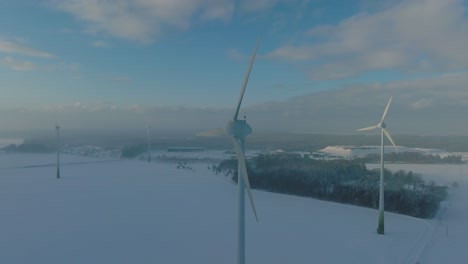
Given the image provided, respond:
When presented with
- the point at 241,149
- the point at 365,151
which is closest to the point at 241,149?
the point at 241,149

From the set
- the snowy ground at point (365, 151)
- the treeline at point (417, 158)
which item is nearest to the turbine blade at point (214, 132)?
the treeline at point (417, 158)

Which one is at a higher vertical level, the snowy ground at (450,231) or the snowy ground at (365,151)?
the snowy ground at (365,151)

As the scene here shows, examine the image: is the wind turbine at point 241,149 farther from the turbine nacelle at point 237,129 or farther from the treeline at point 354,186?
the treeline at point 354,186

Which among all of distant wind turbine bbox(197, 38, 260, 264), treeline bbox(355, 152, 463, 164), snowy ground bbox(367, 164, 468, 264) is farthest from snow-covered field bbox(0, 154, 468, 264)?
treeline bbox(355, 152, 463, 164)

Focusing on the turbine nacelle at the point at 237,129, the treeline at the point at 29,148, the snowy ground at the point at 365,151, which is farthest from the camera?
the treeline at the point at 29,148

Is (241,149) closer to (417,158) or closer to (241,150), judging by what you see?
(241,150)
